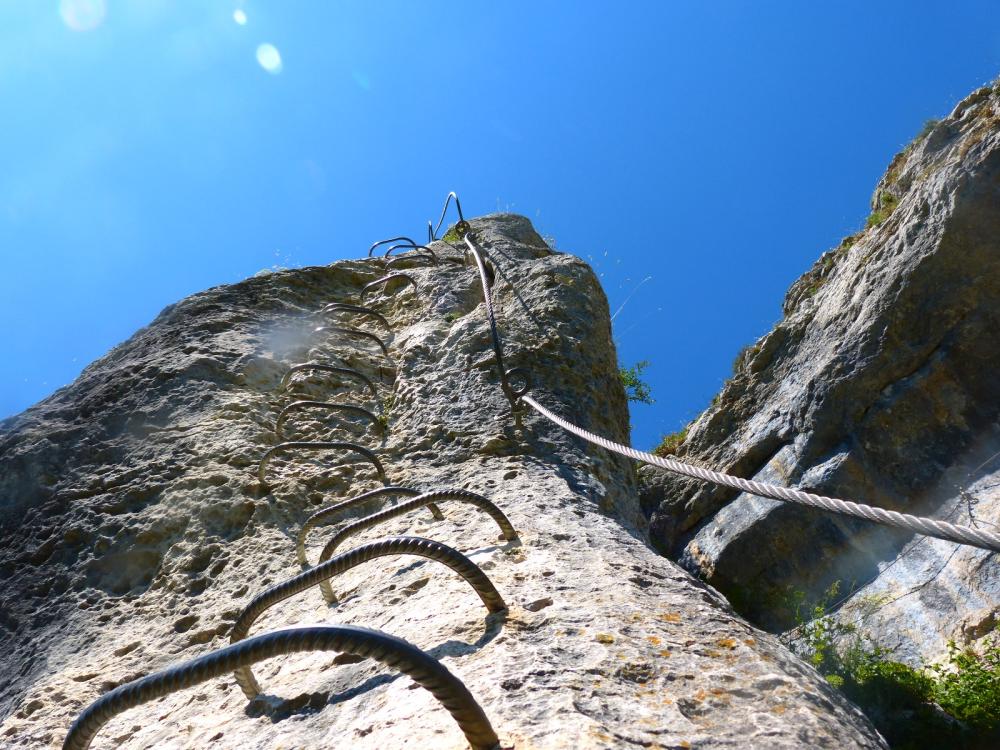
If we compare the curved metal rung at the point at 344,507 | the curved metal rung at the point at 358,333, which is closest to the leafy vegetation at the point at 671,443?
the curved metal rung at the point at 358,333

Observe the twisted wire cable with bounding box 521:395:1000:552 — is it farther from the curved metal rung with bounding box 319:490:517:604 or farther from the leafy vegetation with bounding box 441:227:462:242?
the leafy vegetation with bounding box 441:227:462:242

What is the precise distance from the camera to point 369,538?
3.14 m

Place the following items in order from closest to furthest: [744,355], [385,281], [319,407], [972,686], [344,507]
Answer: [344,507] → [319,407] → [385,281] → [972,686] → [744,355]

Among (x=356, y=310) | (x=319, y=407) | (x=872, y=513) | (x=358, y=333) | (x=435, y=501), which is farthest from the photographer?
(x=356, y=310)

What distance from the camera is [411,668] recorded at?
48.3 inches

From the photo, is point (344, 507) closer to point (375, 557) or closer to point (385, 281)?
point (375, 557)

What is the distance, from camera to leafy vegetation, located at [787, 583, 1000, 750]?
6898 mm

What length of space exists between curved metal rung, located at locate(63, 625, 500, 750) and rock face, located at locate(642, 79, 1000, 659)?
8.57 m

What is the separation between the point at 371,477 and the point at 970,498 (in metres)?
7.95

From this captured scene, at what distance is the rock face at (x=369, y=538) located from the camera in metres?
1.54

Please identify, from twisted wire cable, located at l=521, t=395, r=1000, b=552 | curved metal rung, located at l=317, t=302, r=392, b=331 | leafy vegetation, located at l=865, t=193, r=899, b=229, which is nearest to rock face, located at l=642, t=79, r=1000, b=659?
leafy vegetation, located at l=865, t=193, r=899, b=229

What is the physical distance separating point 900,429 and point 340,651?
9.96 m

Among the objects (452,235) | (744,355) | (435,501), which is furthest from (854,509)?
(744,355)

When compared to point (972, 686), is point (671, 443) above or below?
above
